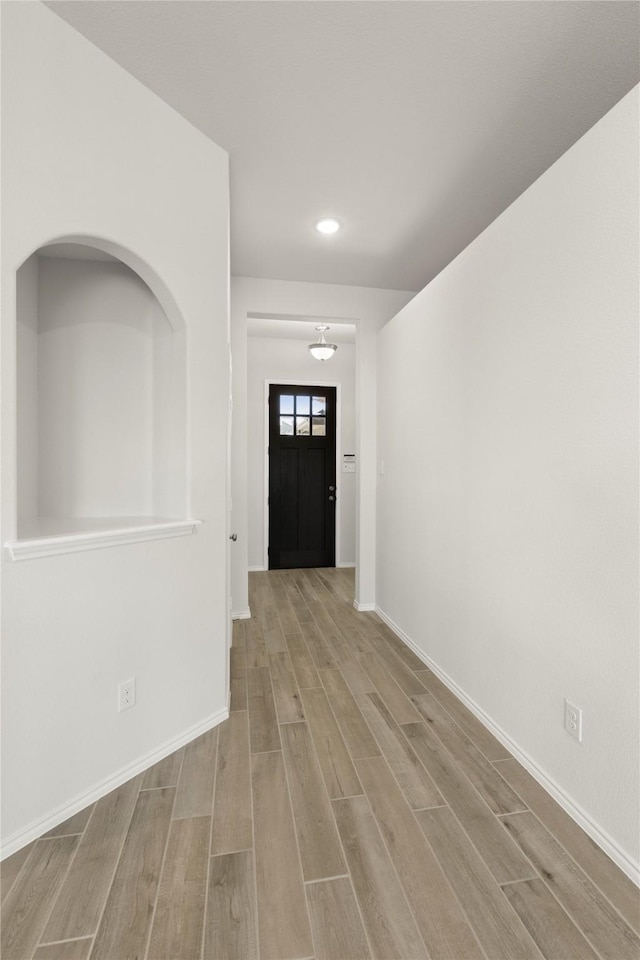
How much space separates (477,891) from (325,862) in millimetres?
457

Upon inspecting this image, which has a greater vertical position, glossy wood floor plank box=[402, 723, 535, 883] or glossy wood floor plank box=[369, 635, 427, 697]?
glossy wood floor plank box=[402, 723, 535, 883]

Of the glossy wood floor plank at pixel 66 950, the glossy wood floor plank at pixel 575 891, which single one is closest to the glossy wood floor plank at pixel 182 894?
the glossy wood floor plank at pixel 66 950

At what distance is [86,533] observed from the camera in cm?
178

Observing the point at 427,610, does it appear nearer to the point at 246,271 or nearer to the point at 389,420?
the point at 389,420

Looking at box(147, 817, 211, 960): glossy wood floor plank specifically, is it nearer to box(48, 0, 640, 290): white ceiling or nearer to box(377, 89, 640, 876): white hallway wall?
box(377, 89, 640, 876): white hallway wall

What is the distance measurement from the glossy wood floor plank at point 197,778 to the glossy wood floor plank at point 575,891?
1.08m

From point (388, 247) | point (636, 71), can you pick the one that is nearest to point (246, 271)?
point (388, 247)

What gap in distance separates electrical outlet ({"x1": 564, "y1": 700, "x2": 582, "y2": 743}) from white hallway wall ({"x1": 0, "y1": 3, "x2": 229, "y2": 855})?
1.50 m

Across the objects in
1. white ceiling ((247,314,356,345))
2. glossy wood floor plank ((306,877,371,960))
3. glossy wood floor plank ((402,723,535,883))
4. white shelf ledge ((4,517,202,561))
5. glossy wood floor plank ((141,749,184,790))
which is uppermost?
white ceiling ((247,314,356,345))

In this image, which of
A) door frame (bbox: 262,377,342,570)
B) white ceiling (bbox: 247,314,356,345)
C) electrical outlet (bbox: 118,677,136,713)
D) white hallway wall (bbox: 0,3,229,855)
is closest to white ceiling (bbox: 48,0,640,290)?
white hallway wall (bbox: 0,3,229,855)

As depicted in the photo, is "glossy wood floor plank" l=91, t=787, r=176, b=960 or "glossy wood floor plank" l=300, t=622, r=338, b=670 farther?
"glossy wood floor plank" l=300, t=622, r=338, b=670

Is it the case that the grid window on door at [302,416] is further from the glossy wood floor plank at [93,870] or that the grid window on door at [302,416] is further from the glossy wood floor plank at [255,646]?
the glossy wood floor plank at [93,870]

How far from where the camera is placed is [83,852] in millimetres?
1549

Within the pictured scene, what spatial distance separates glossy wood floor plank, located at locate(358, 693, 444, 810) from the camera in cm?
183
